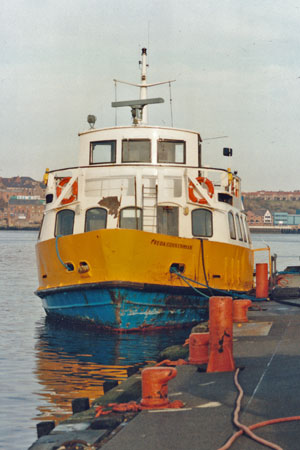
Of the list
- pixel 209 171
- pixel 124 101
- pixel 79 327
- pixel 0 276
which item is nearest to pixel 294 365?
pixel 79 327

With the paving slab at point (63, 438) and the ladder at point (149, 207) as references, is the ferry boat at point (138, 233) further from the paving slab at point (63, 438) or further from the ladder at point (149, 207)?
the paving slab at point (63, 438)

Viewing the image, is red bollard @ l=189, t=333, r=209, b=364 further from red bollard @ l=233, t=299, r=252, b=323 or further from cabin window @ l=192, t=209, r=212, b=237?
cabin window @ l=192, t=209, r=212, b=237

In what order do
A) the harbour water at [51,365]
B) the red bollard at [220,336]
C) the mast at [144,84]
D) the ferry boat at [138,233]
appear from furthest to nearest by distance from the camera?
the mast at [144,84], the ferry boat at [138,233], the harbour water at [51,365], the red bollard at [220,336]

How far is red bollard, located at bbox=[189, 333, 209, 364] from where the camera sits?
10.7 m

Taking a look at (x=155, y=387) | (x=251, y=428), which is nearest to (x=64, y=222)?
(x=155, y=387)

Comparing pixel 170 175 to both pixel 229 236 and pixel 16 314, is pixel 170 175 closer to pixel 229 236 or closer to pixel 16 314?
pixel 229 236

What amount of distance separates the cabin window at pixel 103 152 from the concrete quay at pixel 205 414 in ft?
33.9

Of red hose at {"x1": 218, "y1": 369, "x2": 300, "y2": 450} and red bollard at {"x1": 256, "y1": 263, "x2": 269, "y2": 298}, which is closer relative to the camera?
red hose at {"x1": 218, "y1": 369, "x2": 300, "y2": 450}

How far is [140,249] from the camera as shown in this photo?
17141 mm

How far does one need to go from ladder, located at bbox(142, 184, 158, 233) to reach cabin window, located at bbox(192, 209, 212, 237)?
3.56ft

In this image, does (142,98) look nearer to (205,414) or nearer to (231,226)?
(231,226)

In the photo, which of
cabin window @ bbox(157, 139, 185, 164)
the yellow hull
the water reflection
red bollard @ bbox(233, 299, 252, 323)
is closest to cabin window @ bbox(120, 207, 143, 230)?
the yellow hull

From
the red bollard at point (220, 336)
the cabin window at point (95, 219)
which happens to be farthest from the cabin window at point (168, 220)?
the red bollard at point (220, 336)

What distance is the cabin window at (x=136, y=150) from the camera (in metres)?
20.4
